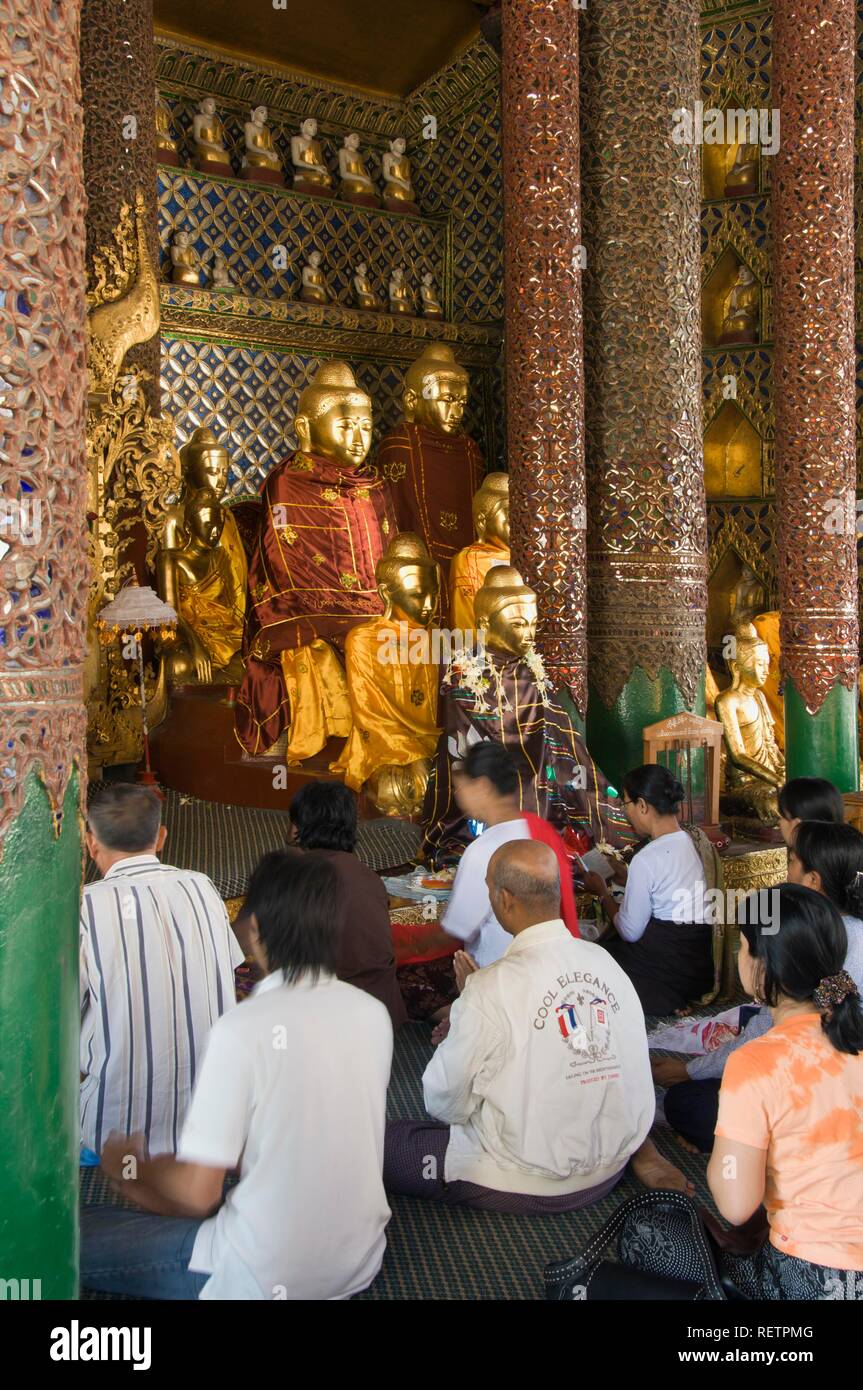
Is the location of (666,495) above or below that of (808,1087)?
above

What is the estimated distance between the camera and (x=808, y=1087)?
2070 mm

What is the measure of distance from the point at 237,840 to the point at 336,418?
3.39 m

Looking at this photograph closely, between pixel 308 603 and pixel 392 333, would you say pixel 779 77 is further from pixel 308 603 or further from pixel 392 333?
pixel 392 333

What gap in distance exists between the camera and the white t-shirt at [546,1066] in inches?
103

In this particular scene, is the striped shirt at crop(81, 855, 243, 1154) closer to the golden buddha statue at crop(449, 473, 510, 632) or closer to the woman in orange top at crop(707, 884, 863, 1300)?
the woman in orange top at crop(707, 884, 863, 1300)

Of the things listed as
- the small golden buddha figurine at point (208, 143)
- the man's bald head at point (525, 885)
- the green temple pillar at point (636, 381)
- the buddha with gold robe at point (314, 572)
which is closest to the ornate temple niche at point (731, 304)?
the buddha with gold robe at point (314, 572)

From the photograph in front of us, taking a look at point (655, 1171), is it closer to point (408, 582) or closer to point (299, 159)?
point (408, 582)

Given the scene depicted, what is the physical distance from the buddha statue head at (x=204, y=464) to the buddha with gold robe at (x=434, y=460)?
1526 millimetres

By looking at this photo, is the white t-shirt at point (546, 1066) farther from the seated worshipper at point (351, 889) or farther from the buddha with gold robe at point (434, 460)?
the buddha with gold robe at point (434, 460)

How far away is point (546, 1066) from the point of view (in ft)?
8.55

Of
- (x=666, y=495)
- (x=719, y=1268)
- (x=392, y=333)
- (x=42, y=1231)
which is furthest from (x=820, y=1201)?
(x=392, y=333)

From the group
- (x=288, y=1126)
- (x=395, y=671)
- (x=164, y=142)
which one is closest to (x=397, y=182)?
(x=164, y=142)

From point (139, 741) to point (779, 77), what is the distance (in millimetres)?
4975

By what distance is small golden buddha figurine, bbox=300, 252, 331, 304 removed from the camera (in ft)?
34.3
